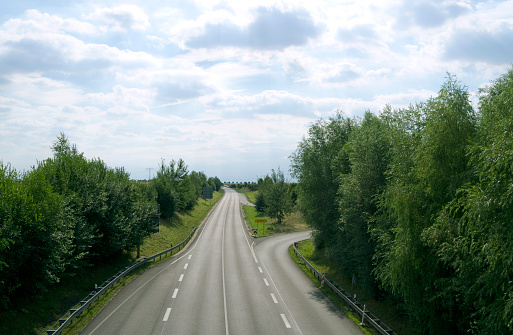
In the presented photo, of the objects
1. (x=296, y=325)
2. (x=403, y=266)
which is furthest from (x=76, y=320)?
(x=403, y=266)

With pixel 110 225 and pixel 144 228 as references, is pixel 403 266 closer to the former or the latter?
pixel 110 225

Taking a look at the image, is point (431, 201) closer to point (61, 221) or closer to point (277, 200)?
point (61, 221)

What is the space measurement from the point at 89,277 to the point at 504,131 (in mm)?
24352

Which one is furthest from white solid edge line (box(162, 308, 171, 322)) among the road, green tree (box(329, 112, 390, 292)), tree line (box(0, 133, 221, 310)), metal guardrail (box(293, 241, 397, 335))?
green tree (box(329, 112, 390, 292))

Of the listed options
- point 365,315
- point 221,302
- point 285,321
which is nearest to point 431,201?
point 365,315

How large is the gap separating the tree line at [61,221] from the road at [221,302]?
3.50m

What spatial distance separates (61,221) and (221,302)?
31.8ft

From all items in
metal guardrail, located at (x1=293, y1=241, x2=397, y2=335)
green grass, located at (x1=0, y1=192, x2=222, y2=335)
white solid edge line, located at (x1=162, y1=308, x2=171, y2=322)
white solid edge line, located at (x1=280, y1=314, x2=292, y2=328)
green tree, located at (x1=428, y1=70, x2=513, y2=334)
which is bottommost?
metal guardrail, located at (x1=293, y1=241, x2=397, y2=335)

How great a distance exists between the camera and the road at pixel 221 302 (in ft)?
54.8

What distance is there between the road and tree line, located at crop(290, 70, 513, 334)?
4225 millimetres

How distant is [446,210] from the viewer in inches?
548

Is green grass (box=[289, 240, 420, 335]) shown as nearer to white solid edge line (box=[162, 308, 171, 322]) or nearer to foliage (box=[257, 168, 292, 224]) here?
white solid edge line (box=[162, 308, 171, 322])

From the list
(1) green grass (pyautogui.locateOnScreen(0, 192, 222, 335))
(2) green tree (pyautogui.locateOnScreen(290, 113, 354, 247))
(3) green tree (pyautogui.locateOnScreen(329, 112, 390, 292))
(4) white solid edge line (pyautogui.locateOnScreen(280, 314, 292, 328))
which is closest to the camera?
(1) green grass (pyautogui.locateOnScreen(0, 192, 222, 335))

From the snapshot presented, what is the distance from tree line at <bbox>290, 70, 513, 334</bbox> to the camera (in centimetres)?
1027
